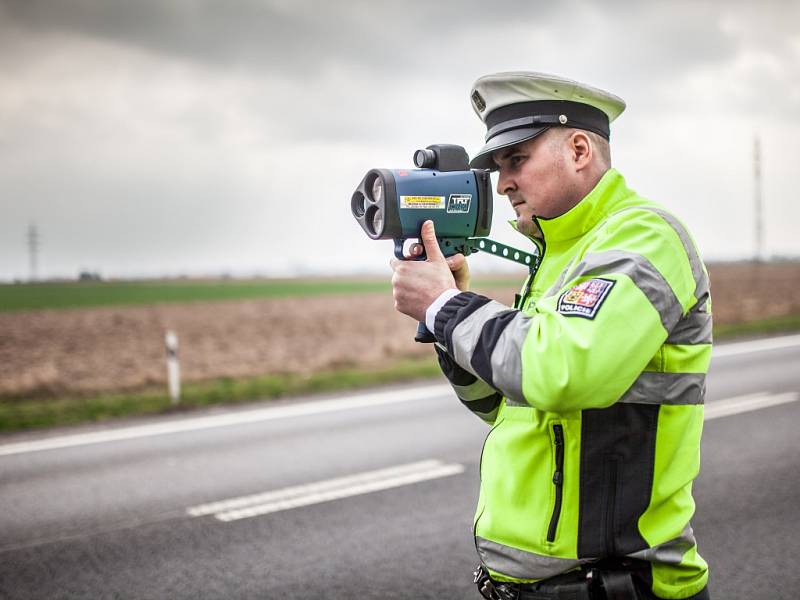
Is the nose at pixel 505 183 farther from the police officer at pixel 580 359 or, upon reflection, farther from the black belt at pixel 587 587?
the black belt at pixel 587 587

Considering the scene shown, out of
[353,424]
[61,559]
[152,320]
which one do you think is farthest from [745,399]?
[152,320]

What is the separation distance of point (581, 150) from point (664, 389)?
0.58 meters

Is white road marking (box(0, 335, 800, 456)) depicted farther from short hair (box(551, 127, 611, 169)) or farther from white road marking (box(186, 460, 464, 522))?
short hair (box(551, 127, 611, 169))

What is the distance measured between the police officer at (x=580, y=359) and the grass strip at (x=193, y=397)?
8593mm

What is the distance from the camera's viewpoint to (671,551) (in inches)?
70.8

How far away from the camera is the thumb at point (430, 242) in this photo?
1.89 meters

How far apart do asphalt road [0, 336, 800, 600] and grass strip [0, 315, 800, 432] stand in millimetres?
701

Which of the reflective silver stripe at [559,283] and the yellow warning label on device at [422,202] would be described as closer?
the reflective silver stripe at [559,283]

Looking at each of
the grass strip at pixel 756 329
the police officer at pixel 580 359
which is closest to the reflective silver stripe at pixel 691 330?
the police officer at pixel 580 359

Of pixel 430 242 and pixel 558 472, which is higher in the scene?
pixel 430 242

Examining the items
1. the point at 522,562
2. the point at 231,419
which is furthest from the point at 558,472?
the point at 231,419

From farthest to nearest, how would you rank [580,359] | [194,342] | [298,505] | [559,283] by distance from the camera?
1. [194,342]
2. [298,505]
3. [559,283]
4. [580,359]

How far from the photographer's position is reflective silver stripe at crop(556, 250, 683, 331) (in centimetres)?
157

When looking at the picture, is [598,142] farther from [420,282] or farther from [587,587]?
[587,587]
